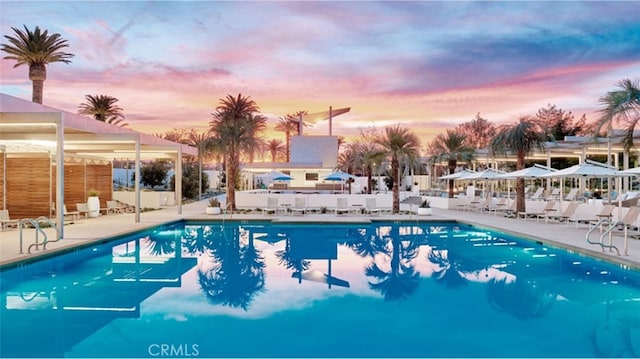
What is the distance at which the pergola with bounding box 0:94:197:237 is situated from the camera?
38.6 ft

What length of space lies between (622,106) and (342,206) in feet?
38.3

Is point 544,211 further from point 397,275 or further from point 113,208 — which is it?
point 113,208

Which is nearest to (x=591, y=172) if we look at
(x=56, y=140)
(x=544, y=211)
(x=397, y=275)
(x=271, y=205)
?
(x=544, y=211)

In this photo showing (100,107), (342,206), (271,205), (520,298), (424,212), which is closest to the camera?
(520,298)

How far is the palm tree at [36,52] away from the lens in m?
21.8

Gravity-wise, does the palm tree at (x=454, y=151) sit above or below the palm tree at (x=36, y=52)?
below

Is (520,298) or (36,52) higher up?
(36,52)

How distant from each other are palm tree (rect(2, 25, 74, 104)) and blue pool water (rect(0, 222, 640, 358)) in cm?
1377

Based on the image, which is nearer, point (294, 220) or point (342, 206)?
point (294, 220)

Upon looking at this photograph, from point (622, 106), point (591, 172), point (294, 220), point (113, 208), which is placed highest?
point (622, 106)

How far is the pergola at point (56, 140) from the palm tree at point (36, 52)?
4670 mm

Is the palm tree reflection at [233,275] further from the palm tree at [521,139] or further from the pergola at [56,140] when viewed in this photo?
the palm tree at [521,139]

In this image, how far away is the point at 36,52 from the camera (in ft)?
71.6

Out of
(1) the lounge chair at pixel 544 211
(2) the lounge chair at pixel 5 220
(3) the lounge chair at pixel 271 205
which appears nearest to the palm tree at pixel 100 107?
(3) the lounge chair at pixel 271 205
